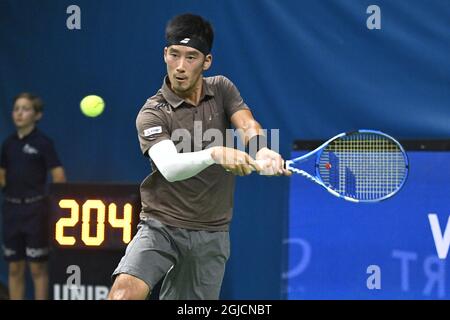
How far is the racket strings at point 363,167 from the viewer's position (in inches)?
201

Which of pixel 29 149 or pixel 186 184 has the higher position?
pixel 29 149

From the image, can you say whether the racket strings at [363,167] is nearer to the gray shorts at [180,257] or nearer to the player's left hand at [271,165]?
the gray shorts at [180,257]

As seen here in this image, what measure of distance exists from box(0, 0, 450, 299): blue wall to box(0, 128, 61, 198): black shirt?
13 cm

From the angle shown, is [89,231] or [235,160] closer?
[235,160]

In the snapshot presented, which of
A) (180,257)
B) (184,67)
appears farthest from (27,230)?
(184,67)

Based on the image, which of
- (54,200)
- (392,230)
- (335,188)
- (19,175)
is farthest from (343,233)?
(19,175)

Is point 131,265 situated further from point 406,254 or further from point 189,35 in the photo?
point 406,254

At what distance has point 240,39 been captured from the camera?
5922mm

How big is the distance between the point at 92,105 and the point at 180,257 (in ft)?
6.40

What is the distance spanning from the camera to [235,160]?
3916mm

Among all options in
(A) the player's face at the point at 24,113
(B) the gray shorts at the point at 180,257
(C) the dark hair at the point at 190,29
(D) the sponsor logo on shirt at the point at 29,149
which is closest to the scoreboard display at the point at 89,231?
(D) the sponsor logo on shirt at the point at 29,149

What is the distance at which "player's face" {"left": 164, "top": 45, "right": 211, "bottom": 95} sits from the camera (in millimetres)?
4418

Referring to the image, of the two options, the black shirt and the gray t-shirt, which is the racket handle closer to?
the gray t-shirt

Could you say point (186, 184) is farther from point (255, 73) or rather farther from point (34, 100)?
point (34, 100)
